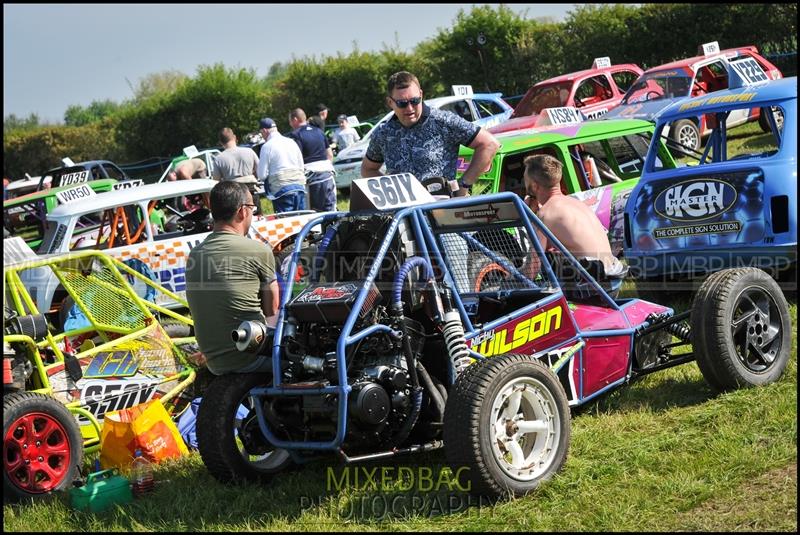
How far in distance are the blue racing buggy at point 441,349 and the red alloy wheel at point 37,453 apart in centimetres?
104

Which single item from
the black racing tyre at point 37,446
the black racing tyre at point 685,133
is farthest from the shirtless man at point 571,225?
the black racing tyre at point 685,133

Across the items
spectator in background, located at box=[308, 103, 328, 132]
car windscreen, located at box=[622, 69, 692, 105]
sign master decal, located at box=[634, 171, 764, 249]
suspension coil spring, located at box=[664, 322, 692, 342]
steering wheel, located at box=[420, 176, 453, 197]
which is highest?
spectator in background, located at box=[308, 103, 328, 132]

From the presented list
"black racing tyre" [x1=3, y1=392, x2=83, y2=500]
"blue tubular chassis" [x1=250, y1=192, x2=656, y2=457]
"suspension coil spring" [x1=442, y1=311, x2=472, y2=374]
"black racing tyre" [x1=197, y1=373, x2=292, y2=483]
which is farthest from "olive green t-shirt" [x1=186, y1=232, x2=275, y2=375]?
"suspension coil spring" [x1=442, y1=311, x2=472, y2=374]

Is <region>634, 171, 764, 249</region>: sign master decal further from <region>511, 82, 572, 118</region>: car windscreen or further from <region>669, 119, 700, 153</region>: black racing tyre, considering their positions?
<region>511, 82, 572, 118</region>: car windscreen

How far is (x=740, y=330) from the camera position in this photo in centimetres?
591

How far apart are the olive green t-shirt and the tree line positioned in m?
18.2

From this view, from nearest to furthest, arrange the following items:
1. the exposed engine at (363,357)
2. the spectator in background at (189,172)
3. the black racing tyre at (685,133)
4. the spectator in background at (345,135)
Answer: the exposed engine at (363,357) < the spectator in background at (189,172) < the black racing tyre at (685,133) < the spectator in background at (345,135)

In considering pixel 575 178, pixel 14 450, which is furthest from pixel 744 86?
pixel 14 450

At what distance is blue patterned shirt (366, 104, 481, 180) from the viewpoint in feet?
22.3

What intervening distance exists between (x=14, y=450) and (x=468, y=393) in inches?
107

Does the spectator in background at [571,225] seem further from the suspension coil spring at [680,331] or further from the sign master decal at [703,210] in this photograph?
the sign master decal at [703,210]

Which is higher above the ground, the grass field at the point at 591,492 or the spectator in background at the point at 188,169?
the spectator in background at the point at 188,169

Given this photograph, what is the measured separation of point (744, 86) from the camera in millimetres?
8859

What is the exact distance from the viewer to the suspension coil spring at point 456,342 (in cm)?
486
